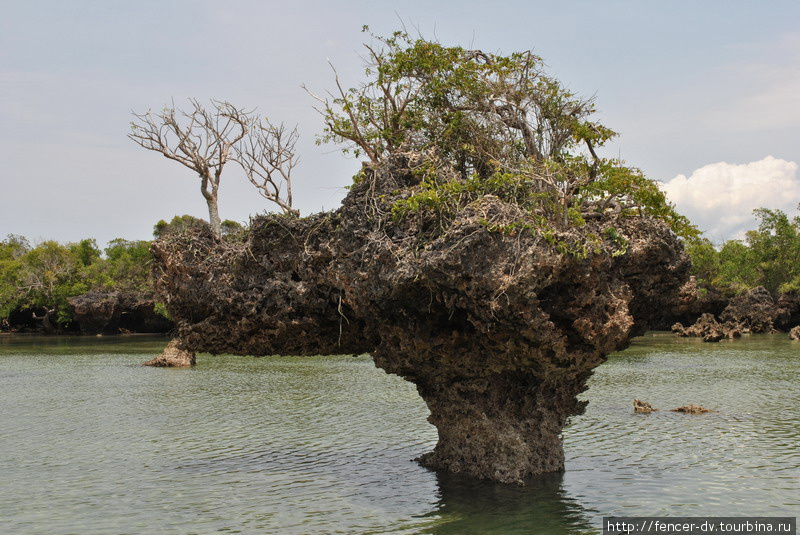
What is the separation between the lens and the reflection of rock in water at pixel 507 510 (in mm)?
10516

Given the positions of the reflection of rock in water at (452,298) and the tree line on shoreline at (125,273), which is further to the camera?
the tree line on shoreline at (125,273)

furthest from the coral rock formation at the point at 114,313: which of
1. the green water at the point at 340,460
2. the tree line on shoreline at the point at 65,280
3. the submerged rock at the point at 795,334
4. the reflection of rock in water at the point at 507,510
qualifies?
the reflection of rock in water at the point at 507,510

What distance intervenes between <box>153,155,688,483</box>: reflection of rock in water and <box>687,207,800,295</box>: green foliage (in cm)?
5235

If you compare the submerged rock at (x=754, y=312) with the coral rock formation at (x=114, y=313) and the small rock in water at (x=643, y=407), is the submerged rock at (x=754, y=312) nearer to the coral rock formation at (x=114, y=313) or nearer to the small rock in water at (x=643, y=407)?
the small rock in water at (x=643, y=407)

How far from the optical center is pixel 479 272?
10352mm

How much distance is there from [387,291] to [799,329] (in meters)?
45.8

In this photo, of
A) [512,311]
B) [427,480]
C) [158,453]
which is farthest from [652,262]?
[158,453]

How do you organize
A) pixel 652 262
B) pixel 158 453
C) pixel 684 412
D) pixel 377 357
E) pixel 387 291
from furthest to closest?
pixel 684 412
pixel 158 453
pixel 377 357
pixel 652 262
pixel 387 291

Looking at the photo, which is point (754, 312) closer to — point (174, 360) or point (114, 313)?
point (174, 360)

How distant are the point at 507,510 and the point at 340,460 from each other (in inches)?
179

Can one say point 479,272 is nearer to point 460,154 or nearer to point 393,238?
point 393,238

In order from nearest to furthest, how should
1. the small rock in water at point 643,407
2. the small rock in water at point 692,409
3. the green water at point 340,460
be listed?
1. the green water at point 340,460
2. the small rock in water at point 692,409
3. the small rock in water at point 643,407

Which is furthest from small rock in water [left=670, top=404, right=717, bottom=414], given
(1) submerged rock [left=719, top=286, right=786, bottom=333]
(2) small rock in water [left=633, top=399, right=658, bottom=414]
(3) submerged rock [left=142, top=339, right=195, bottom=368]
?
(1) submerged rock [left=719, top=286, right=786, bottom=333]

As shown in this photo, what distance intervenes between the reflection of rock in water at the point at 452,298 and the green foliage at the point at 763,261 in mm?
52354
